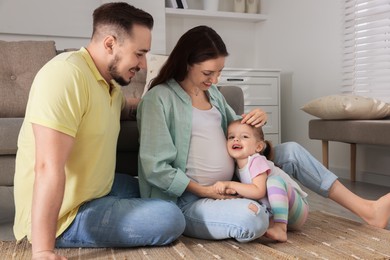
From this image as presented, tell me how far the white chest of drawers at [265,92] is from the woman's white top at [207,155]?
2.51 m

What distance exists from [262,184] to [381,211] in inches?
18.9

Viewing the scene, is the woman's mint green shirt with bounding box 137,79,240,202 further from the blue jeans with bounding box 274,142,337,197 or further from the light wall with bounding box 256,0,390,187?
the light wall with bounding box 256,0,390,187

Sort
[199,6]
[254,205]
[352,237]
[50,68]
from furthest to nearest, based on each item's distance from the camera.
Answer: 1. [199,6]
2. [352,237]
3. [254,205]
4. [50,68]

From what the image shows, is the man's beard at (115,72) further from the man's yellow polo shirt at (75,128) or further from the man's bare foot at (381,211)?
the man's bare foot at (381,211)

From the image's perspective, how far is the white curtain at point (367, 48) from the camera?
352 cm

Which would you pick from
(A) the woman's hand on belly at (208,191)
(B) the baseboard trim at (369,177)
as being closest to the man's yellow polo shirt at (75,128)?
(A) the woman's hand on belly at (208,191)

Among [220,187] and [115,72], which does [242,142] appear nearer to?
[220,187]

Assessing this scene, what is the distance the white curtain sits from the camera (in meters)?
3.52

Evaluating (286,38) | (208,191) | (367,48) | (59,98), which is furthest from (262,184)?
(286,38)

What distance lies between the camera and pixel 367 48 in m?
3.68

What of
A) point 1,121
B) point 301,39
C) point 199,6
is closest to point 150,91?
point 1,121

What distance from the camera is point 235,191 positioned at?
173 centimetres

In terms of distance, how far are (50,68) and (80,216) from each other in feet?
1.37

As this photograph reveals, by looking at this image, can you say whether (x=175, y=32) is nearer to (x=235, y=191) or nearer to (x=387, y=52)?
(x=387, y=52)
